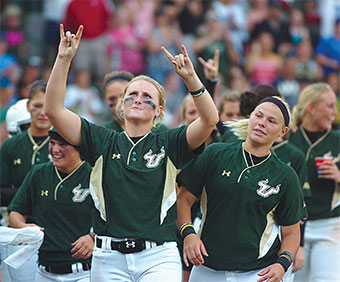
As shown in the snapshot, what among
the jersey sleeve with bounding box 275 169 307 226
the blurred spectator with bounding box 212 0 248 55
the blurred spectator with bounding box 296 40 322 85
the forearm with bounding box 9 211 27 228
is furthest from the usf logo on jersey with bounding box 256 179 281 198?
the blurred spectator with bounding box 212 0 248 55

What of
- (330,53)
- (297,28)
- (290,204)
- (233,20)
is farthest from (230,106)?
(297,28)

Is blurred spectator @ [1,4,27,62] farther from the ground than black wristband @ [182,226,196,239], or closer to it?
farther from the ground

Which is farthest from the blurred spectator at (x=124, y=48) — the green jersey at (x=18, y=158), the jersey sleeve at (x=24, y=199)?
the jersey sleeve at (x=24, y=199)

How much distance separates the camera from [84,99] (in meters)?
12.0

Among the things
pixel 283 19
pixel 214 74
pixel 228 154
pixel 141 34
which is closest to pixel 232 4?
pixel 283 19

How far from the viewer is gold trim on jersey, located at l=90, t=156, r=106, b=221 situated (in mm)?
4477

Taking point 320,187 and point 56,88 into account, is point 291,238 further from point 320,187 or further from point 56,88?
point 56,88

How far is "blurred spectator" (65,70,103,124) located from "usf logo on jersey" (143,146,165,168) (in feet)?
24.4

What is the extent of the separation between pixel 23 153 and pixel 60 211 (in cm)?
Result: 99

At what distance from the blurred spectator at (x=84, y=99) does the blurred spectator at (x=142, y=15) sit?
1.55 m

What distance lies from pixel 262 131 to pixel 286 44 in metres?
9.15

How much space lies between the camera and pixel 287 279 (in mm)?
5227

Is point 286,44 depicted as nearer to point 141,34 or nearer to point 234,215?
point 141,34

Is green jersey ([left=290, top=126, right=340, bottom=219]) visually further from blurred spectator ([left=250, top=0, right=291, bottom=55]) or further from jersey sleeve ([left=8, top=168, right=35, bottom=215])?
blurred spectator ([left=250, top=0, right=291, bottom=55])
